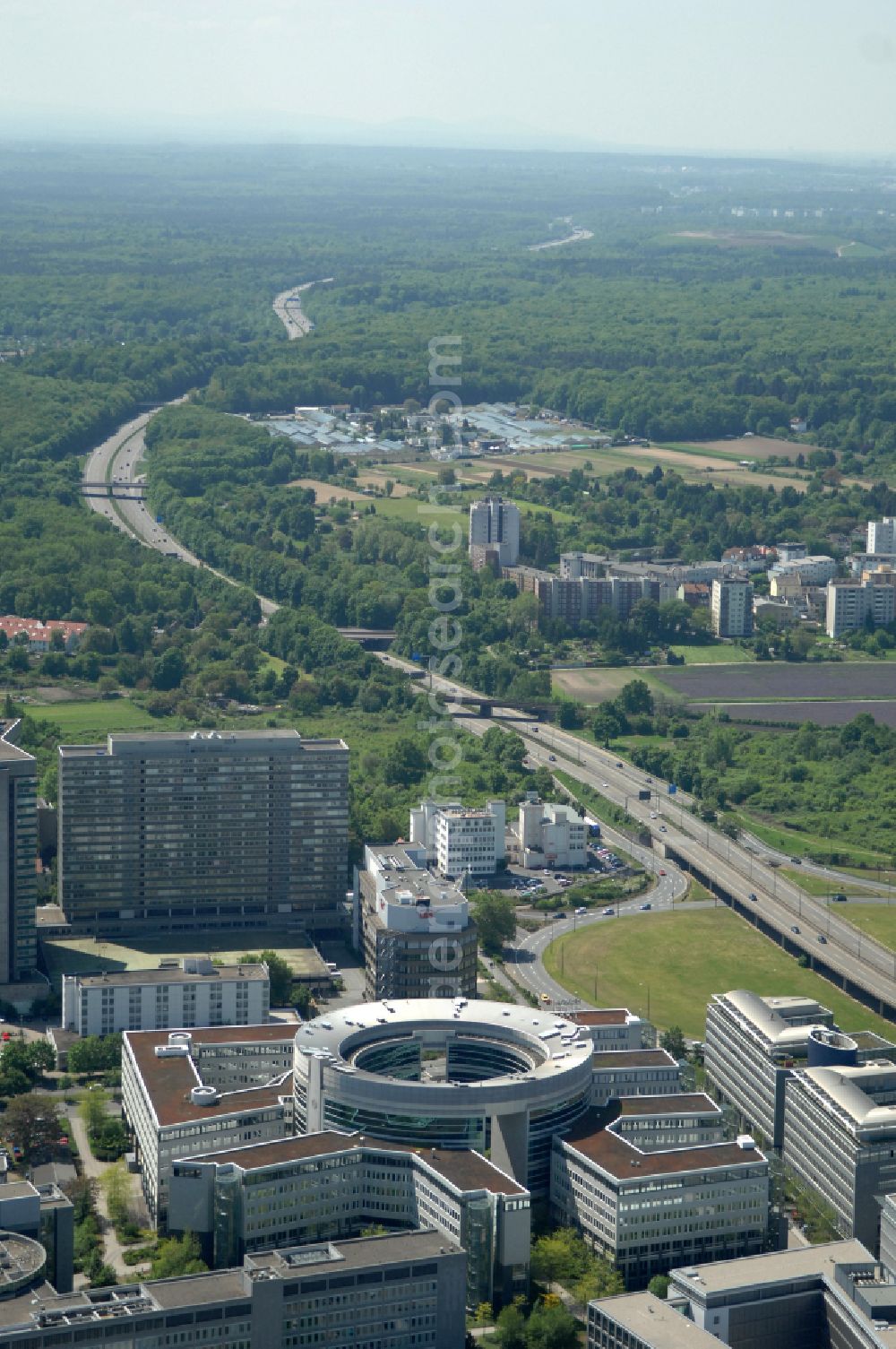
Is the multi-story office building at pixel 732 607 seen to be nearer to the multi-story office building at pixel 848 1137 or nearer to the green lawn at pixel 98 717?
the green lawn at pixel 98 717

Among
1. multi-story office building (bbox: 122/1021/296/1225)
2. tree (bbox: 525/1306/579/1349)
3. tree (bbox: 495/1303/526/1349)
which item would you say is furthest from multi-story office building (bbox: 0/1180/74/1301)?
tree (bbox: 525/1306/579/1349)

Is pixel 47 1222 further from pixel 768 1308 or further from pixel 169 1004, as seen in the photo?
pixel 169 1004

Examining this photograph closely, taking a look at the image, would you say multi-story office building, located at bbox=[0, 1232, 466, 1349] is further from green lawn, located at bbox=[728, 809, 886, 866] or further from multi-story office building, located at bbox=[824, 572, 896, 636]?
multi-story office building, located at bbox=[824, 572, 896, 636]

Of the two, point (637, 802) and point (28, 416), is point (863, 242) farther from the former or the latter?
point (637, 802)

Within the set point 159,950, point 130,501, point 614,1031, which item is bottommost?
point 159,950

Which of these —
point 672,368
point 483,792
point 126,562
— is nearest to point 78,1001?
point 483,792

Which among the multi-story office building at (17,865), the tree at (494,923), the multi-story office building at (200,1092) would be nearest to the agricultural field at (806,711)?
the tree at (494,923)

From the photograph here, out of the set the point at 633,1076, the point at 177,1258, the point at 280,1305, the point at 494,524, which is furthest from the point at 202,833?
the point at 494,524
